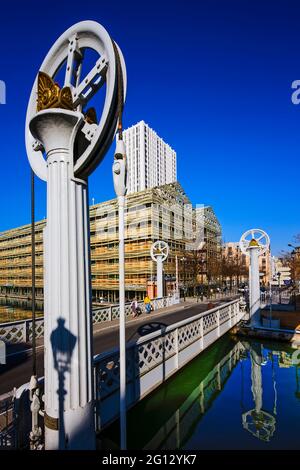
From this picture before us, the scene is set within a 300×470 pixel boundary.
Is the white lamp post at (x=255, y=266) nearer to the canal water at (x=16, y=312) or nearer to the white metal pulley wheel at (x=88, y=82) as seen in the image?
the white metal pulley wheel at (x=88, y=82)

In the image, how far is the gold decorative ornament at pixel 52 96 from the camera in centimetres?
390

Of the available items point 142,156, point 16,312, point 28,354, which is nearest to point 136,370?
point 28,354

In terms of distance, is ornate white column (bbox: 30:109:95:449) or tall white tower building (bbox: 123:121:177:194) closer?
ornate white column (bbox: 30:109:95:449)

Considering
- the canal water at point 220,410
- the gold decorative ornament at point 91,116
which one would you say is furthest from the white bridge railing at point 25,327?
the gold decorative ornament at point 91,116

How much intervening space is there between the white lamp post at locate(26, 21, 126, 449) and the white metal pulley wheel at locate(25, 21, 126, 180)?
0.04ft

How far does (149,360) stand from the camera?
7.72 metres

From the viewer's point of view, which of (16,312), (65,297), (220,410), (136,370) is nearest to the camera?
(65,297)

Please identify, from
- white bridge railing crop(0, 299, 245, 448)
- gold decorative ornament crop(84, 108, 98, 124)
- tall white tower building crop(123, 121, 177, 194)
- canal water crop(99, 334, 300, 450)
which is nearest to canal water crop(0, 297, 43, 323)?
white bridge railing crop(0, 299, 245, 448)

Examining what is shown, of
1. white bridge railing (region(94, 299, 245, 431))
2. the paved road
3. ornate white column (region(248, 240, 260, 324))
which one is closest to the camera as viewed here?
white bridge railing (region(94, 299, 245, 431))

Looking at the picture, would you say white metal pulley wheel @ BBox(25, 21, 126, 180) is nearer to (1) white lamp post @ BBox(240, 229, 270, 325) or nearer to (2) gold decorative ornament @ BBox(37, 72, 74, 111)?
(2) gold decorative ornament @ BBox(37, 72, 74, 111)

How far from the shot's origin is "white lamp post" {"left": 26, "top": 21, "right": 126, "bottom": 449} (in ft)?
12.4

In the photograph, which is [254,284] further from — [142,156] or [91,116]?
[142,156]

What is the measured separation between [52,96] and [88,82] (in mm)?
535
